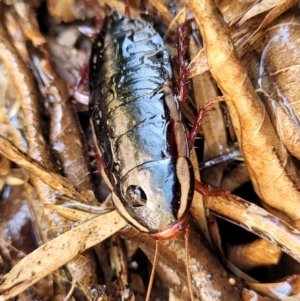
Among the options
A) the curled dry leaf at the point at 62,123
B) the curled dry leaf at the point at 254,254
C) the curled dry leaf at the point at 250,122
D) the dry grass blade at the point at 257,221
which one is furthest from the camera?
the curled dry leaf at the point at 62,123

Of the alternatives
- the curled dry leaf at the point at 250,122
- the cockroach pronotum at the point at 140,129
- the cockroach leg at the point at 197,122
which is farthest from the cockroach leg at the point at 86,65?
the curled dry leaf at the point at 250,122

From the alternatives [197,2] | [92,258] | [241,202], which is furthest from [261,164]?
[92,258]

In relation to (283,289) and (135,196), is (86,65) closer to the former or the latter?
(135,196)

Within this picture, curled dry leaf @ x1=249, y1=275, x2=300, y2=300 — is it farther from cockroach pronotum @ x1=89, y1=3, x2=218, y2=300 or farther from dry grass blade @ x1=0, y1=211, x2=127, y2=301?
dry grass blade @ x1=0, y1=211, x2=127, y2=301

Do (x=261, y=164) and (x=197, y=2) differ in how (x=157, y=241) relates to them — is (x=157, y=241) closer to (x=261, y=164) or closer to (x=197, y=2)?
(x=261, y=164)

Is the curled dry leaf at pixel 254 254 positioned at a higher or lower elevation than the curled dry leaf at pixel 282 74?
lower

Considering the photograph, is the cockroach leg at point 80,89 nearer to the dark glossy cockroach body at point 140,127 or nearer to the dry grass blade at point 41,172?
the dark glossy cockroach body at point 140,127
